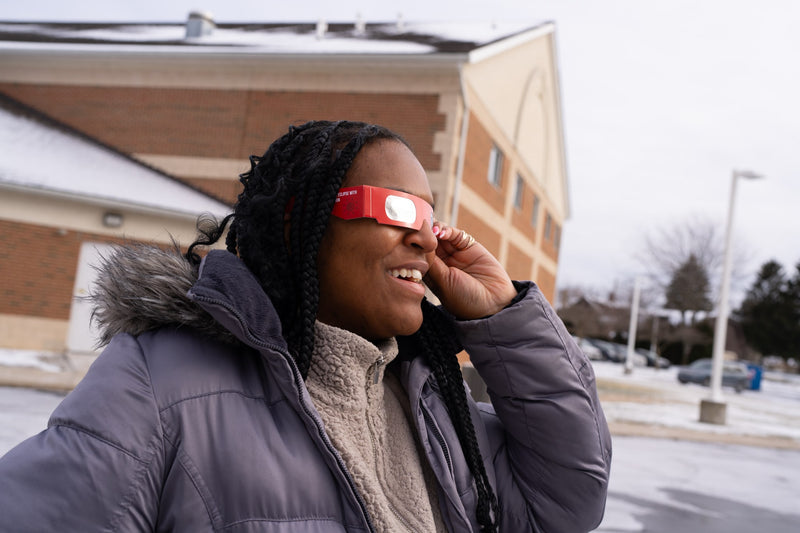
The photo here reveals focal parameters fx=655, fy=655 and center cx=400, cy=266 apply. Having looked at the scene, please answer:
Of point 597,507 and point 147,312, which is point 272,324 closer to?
point 147,312

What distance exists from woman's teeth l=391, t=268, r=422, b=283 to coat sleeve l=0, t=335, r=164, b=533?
0.62 meters

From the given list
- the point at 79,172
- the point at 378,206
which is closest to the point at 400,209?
the point at 378,206

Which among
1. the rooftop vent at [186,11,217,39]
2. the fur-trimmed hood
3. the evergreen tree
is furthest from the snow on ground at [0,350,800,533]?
the evergreen tree

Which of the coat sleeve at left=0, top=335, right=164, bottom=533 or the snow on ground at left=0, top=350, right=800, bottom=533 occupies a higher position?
the coat sleeve at left=0, top=335, right=164, bottom=533

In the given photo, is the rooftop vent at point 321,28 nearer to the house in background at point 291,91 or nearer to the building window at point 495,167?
the house in background at point 291,91

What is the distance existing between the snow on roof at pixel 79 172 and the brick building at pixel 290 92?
0.92 metres

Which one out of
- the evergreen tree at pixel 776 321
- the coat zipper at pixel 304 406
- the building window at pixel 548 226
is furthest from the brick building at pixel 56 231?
the evergreen tree at pixel 776 321

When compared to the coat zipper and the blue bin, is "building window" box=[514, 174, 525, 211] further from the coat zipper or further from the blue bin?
the coat zipper

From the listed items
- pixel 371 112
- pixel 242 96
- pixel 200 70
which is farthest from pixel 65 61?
pixel 371 112

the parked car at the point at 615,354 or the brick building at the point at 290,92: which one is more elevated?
the brick building at the point at 290,92

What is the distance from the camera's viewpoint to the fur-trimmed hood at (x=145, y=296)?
4.59 feet

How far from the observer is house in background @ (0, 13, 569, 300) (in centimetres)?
1430

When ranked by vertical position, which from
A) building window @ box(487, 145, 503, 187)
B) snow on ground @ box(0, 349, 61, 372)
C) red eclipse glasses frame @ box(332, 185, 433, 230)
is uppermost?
building window @ box(487, 145, 503, 187)

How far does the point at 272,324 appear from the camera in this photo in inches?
55.1
